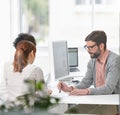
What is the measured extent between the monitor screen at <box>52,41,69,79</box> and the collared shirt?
42cm

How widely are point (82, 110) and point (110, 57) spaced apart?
0.54 metres

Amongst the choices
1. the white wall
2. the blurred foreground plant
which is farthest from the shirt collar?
the white wall

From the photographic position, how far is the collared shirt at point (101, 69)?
3.35 m

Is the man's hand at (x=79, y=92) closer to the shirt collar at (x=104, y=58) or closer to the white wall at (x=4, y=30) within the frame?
the shirt collar at (x=104, y=58)

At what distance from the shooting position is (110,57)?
3307mm

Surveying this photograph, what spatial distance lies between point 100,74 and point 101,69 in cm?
5

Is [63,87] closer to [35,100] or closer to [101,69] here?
[101,69]

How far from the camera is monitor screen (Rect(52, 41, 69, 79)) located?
141 inches

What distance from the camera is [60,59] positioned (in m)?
3.69

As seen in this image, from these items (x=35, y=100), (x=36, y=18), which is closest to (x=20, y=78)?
(x=35, y=100)

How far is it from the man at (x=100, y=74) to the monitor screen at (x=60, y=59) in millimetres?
270

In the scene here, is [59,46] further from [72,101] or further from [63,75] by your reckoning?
[72,101]

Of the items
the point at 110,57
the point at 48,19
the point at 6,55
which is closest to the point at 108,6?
the point at 48,19

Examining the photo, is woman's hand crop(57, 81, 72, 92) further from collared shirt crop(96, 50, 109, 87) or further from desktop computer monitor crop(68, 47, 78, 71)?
desktop computer monitor crop(68, 47, 78, 71)
